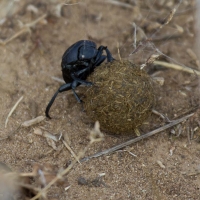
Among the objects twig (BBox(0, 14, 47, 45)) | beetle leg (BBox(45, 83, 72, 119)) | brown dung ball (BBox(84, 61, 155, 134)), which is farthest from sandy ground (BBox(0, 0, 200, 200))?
brown dung ball (BBox(84, 61, 155, 134))

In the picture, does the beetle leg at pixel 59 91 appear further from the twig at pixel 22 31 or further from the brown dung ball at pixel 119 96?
the twig at pixel 22 31

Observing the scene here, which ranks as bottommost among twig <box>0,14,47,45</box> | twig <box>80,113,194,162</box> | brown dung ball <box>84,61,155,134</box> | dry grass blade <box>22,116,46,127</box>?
twig <box>80,113,194,162</box>

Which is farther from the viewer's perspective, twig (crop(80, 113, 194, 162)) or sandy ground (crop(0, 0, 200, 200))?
twig (crop(80, 113, 194, 162))

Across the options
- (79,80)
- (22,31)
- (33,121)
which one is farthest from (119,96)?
(22,31)

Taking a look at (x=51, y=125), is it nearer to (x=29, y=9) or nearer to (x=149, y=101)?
(x=149, y=101)

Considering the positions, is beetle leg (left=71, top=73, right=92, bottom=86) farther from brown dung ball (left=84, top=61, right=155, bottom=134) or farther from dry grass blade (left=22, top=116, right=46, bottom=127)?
dry grass blade (left=22, top=116, right=46, bottom=127)

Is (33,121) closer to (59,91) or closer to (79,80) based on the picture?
(59,91)

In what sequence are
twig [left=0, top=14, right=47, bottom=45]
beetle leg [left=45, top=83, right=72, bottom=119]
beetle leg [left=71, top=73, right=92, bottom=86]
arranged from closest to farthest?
1. beetle leg [left=71, top=73, right=92, bottom=86]
2. beetle leg [left=45, top=83, right=72, bottom=119]
3. twig [left=0, top=14, right=47, bottom=45]
